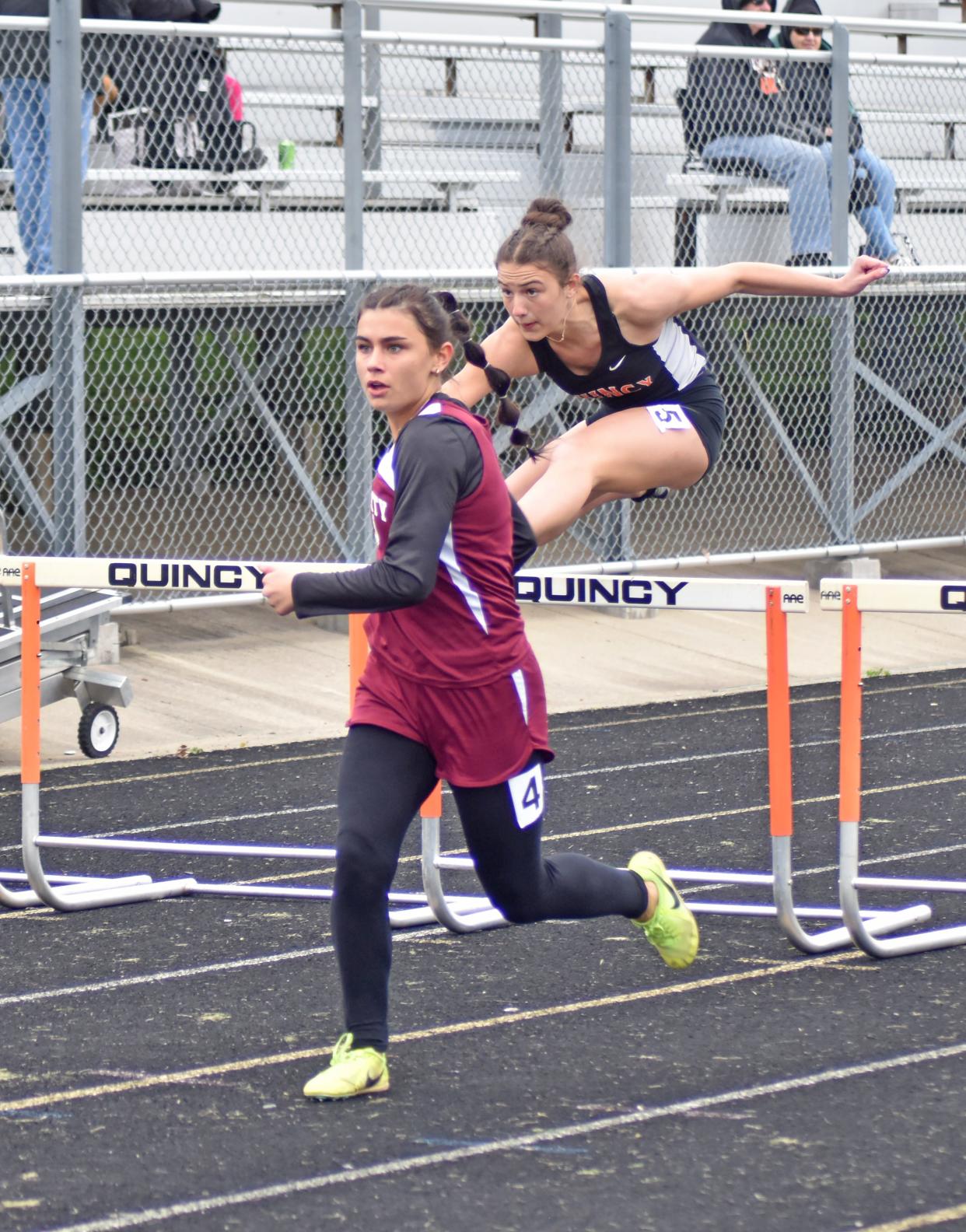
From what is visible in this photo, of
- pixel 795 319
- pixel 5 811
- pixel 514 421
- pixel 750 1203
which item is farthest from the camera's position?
pixel 795 319

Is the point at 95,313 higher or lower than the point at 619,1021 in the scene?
higher

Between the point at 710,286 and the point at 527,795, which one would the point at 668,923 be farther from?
the point at 710,286

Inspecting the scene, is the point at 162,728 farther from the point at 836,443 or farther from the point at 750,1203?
the point at 750,1203

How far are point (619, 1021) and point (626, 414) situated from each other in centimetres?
181

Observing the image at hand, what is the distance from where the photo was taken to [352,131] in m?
10.6

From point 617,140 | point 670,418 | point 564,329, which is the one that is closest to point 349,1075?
point 564,329

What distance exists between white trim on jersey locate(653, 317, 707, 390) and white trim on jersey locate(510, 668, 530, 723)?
1.77 meters

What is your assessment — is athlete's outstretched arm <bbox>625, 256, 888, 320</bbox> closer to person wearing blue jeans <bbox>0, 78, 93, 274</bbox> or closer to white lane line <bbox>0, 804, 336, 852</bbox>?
white lane line <bbox>0, 804, 336, 852</bbox>

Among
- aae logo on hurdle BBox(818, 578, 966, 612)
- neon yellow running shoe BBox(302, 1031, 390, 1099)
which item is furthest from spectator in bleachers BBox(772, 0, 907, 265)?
neon yellow running shoe BBox(302, 1031, 390, 1099)

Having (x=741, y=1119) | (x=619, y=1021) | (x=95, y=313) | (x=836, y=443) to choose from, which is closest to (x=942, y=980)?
(x=619, y=1021)

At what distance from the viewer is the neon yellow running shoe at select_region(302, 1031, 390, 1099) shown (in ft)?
15.5

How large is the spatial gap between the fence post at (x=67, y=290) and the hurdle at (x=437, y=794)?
3.35 meters

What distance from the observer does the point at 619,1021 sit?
540cm

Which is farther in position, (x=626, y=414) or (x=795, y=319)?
(x=795, y=319)
